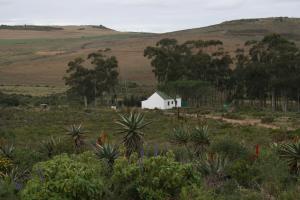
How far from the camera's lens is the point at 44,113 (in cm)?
6141

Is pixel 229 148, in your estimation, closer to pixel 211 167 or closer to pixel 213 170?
pixel 211 167

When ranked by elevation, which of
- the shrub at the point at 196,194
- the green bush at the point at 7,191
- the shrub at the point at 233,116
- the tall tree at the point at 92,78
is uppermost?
Answer: the shrub at the point at 196,194

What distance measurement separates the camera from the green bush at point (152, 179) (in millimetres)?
12828

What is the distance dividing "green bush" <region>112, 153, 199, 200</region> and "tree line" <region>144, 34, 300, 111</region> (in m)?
56.4

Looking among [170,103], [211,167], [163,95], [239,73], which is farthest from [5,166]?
[239,73]

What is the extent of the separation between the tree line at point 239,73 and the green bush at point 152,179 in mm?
56412

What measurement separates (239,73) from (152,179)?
6351 cm

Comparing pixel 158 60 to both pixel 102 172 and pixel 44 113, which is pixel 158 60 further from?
pixel 102 172

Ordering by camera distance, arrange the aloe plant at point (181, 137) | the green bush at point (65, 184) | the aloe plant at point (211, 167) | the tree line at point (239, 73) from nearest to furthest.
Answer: the green bush at point (65, 184)
the aloe plant at point (211, 167)
the aloe plant at point (181, 137)
the tree line at point (239, 73)

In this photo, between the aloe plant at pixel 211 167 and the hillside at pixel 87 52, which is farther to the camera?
the hillside at pixel 87 52

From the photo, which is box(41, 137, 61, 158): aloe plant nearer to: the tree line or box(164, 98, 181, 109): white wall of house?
box(164, 98, 181, 109): white wall of house

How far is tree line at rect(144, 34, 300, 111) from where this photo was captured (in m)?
70.4

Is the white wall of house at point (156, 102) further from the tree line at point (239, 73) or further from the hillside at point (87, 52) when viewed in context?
the hillside at point (87, 52)

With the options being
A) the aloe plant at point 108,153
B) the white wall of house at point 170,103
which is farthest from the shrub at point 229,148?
the white wall of house at point 170,103
